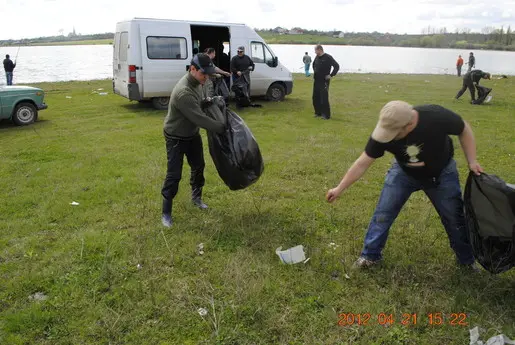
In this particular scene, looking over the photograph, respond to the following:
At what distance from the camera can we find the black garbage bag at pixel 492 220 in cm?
297

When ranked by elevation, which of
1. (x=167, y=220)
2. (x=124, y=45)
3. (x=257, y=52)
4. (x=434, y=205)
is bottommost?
(x=167, y=220)

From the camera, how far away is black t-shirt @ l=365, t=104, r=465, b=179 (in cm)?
297

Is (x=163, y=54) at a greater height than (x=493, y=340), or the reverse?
(x=163, y=54)

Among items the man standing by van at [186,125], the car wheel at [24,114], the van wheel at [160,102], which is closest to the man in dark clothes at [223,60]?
the van wheel at [160,102]

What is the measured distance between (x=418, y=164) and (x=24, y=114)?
985 centimetres

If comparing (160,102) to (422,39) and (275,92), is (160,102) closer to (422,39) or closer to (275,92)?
(275,92)

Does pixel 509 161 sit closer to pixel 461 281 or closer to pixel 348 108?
pixel 461 281

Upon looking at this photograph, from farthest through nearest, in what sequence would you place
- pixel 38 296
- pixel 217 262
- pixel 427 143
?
pixel 217 262 < pixel 38 296 < pixel 427 143

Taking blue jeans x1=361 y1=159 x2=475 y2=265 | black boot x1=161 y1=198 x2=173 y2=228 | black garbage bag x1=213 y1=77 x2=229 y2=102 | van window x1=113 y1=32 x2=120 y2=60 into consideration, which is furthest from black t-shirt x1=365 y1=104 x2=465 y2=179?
van window x1=113 y1=32 x2=120 y2=60

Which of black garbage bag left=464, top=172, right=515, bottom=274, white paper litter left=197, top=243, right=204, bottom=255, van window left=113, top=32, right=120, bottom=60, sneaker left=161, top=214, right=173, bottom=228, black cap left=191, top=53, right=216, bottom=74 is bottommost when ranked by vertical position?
white paper litter left=197, top=243, right=204, bottom=255

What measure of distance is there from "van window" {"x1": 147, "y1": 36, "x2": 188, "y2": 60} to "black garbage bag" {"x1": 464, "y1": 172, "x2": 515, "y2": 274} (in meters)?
9.30

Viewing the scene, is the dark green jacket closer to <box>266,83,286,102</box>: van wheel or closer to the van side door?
the van side door

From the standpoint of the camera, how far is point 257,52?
12.3m

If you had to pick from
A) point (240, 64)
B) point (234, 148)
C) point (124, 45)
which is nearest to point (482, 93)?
point (240, 64)
